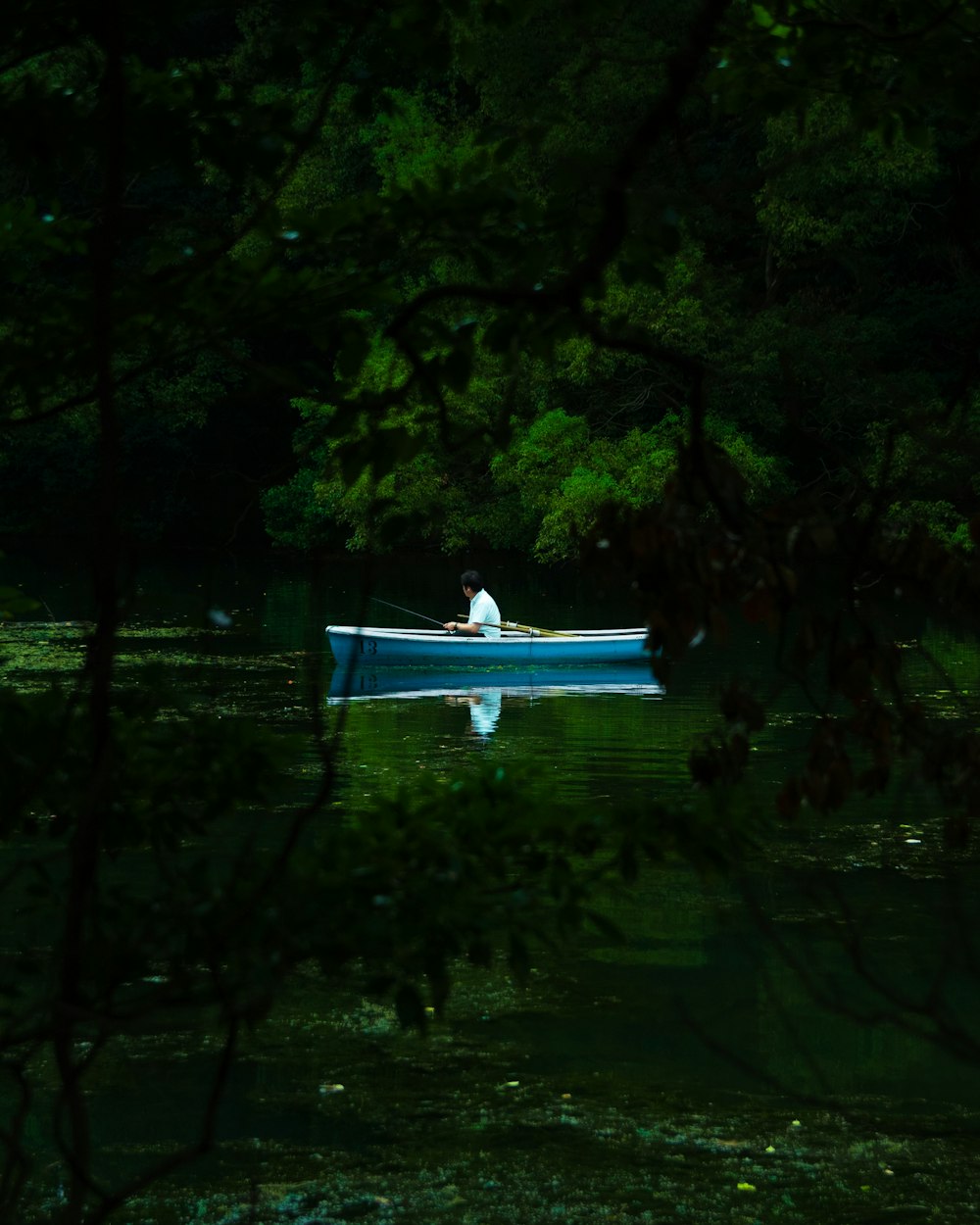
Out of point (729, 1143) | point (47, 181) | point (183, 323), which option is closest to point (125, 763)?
point (183, 323)

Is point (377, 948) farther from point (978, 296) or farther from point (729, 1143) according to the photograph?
point (978, 296)

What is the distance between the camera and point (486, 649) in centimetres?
2323

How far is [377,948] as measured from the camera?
327cm

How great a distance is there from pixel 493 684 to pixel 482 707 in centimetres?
249

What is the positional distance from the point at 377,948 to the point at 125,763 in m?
0.86

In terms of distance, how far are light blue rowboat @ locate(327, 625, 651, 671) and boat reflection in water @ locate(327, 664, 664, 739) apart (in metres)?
0.14

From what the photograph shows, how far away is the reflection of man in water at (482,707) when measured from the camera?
59.4ft

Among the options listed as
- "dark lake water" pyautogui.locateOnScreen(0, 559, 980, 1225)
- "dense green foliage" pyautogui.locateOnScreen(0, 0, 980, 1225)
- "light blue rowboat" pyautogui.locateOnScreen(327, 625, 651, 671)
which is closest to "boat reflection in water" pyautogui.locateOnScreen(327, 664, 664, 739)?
"light blue rowboat" pyautogui.locateOnScreen(327, 625, 651, 671)

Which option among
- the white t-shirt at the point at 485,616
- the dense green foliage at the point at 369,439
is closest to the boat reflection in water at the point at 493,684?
the white t-shirt at the point at 485,616

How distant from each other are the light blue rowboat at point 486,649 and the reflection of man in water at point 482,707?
1426 mm

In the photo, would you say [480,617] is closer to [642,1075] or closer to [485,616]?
[485,616]

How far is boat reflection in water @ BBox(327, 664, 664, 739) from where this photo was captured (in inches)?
836

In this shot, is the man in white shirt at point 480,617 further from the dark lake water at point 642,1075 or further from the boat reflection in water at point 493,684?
the dark lake water at point 642,1075

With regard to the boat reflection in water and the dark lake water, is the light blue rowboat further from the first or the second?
the dark lake water
